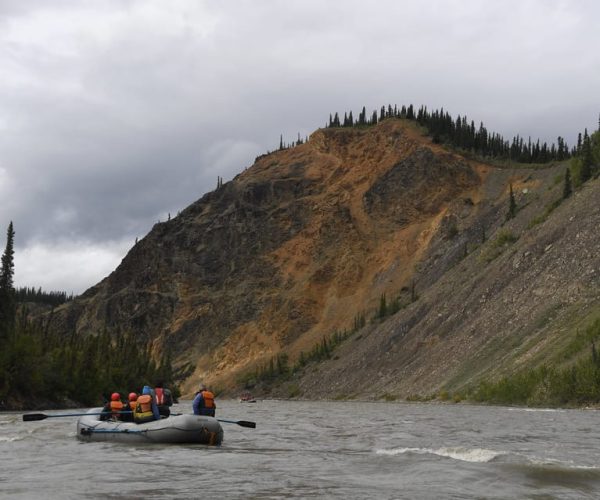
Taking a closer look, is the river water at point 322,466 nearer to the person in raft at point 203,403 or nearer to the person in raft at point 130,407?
the person in raft at point 203,403

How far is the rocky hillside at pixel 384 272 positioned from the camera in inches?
3556

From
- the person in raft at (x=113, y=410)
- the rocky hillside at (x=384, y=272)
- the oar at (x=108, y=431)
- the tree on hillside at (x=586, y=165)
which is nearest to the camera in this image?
the oar at (x=108, y=431)

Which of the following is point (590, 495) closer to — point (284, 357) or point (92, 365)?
point (92, 365)

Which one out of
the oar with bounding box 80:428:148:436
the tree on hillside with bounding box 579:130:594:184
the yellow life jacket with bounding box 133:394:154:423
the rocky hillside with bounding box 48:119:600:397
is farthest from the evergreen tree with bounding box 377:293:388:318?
the yellow life jacket with bounding box 133:394:154:423

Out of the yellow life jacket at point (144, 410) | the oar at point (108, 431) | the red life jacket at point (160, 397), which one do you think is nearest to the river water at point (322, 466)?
the oar at point (108, 431)

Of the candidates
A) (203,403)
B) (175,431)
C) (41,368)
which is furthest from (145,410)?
(41,368)

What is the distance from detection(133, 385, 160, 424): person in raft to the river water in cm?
175

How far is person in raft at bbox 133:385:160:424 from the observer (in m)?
33.8

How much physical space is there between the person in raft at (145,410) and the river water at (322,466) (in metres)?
1.75

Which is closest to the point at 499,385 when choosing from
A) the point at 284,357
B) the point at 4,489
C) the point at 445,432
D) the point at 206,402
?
the point at 445,432

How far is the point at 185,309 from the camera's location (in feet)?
611

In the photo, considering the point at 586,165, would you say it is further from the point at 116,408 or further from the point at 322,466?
the point at 322,466

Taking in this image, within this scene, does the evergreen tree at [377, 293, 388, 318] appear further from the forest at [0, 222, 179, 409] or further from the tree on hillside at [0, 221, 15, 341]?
the tree on hillside at [0, 221, 15, 341]

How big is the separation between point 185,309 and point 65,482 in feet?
547
